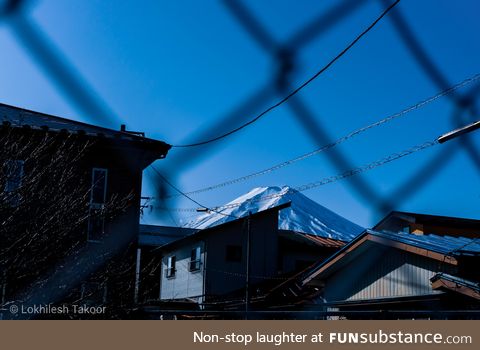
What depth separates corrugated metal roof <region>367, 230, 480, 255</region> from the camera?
10.2 meters

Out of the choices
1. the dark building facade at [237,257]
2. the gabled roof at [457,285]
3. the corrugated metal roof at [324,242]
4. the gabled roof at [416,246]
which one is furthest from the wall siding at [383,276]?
the corrugated metal roof at [324,242]

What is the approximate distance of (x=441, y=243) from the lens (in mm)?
11156

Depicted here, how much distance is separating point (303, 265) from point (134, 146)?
15369 millimetres

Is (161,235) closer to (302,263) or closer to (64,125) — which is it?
(302,263)

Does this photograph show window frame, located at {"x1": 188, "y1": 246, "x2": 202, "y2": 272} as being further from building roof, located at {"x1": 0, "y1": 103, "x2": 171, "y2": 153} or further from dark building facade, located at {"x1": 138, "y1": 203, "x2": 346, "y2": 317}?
building roof, located at {"x1": 0, "y1": 103, "x2": 171, "y2": 153}

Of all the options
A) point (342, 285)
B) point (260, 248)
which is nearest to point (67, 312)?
point (342, 285)

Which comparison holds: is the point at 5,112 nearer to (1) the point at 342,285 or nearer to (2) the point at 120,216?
(2) the point at 120,216

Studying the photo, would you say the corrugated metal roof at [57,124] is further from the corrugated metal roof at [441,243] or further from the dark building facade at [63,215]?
the corrugated metal roof at [441,243]

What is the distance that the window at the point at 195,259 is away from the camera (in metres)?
24.5

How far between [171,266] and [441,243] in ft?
60.1

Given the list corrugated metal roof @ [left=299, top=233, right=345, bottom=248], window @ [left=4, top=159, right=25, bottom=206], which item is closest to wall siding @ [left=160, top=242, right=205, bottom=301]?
corrugated metal roof @ [left=299, top=233, right=345, bottom=248]

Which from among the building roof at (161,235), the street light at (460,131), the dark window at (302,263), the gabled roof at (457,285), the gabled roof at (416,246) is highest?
the building roof at (161,235)

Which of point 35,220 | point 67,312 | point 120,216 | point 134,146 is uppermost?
point 134,146
